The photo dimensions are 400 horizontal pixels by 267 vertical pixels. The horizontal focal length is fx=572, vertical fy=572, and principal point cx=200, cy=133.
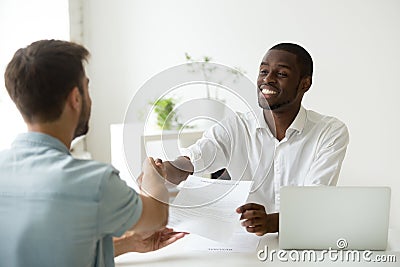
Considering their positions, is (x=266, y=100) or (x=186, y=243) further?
(x=266, y=100)

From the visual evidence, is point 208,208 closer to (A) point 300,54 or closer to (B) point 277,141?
(B) point 277,141

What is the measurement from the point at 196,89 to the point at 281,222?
2249 millimetres

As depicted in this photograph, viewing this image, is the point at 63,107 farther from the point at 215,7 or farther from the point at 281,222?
the point at 215,7

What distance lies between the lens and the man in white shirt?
1618mm

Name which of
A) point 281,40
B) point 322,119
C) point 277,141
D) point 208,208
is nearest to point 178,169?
point 208,208

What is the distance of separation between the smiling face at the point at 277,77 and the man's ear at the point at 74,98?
2.29 feet

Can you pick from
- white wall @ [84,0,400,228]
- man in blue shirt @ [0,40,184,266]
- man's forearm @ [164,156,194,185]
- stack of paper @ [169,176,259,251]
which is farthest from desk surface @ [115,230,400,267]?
white wall @ [84,0,400,228]

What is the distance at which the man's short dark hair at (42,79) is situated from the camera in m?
1.01

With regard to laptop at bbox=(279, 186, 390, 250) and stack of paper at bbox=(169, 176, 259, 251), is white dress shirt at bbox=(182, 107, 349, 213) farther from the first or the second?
laptop at bbox=(279, 186, 390, 250)

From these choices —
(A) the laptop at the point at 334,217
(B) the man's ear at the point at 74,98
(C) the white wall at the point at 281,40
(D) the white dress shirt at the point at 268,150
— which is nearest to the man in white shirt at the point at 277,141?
(D) the white dress shirt at the point at 268,150

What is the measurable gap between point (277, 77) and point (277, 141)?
22cm

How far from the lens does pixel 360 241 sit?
134 centimetres

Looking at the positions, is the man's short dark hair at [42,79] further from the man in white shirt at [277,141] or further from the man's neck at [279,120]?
the man's neck at [279,120]

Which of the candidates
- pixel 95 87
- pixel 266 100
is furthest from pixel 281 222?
pixel 95 87
